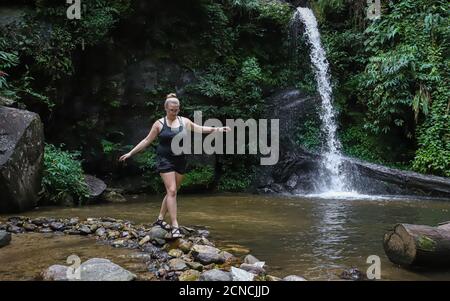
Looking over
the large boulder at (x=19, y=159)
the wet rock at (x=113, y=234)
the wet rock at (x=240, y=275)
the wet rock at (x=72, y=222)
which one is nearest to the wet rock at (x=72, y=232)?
the wet rock at (x=72, y=222)

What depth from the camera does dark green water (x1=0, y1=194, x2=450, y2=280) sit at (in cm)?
445

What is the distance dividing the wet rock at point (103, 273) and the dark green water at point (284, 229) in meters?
0.49

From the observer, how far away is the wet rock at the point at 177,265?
4172mm

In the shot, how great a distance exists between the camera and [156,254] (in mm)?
4719

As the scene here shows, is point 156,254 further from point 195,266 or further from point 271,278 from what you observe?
point 271,278

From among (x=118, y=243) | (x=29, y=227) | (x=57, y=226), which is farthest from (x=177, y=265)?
(x=29, y=227)

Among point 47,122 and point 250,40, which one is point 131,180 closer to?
point 47,122

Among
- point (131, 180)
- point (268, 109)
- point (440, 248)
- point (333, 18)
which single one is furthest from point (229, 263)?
point (333, 18)

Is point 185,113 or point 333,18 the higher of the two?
point 333,18

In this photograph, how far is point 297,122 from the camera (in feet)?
45.7

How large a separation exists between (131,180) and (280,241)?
23.8 ft

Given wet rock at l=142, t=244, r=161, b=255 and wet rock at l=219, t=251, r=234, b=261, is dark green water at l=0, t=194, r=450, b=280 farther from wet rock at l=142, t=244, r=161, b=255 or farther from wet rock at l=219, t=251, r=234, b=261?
wet rock at l=219, t=251, r=234, b=261

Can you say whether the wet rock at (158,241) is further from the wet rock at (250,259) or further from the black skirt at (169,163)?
the wet rock at (250,259)

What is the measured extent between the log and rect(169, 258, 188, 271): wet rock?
220cm
